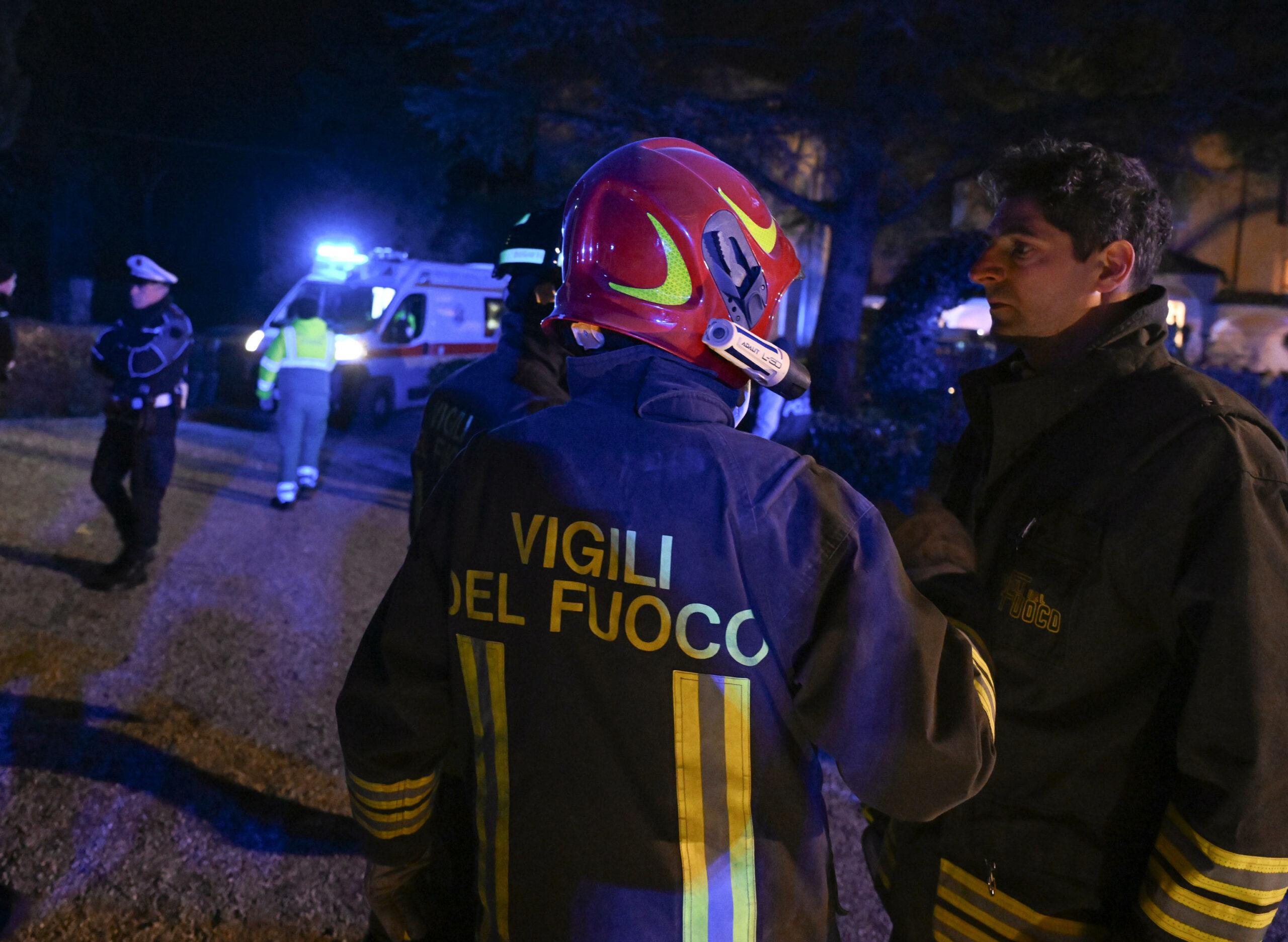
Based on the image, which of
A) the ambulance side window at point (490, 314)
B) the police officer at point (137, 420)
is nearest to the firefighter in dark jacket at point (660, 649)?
the police officer at point (137, 420)

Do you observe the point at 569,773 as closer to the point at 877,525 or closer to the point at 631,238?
the point at 877,525

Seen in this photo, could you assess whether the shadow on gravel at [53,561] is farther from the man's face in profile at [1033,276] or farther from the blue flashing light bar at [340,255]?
the blue flashing light bar at [340,255]

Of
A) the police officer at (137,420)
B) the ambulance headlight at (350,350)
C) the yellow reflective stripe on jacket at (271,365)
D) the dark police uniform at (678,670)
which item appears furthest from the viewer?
the ambulance headlight at (350,350)

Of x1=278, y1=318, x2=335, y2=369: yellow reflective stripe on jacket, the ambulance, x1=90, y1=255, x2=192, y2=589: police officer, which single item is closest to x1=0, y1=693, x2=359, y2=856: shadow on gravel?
x1=90, y1=255, x2=192, y2=589: police officer

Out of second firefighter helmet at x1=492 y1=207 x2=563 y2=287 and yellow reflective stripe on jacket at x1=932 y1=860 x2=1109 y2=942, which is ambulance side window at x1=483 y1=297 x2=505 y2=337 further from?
yellow reflective stripe on jacket at x1=932 y1=860 x2=1109 y2=942

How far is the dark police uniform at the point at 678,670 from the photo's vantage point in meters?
1.29

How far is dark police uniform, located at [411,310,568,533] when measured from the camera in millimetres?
2932

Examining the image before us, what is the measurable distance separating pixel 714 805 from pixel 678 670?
0.21 m

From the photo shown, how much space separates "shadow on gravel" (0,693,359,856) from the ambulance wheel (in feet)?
30.4

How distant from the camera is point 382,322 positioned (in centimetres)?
1335

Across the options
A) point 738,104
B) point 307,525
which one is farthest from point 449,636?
point 738,104

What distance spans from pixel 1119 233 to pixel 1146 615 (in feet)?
2.72

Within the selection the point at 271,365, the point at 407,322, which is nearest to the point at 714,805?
the point at 271,365

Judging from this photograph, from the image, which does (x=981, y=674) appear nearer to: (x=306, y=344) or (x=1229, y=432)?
(x=1229, y=432)
